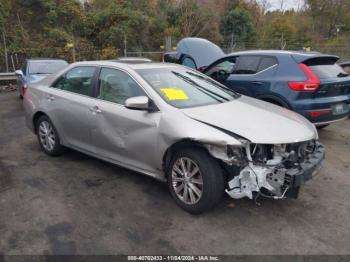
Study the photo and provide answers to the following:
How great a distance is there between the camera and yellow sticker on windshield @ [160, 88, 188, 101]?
4273 millimetres

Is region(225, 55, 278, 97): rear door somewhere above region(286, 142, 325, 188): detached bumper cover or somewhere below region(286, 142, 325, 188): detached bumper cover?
above

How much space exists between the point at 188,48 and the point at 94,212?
24.6 ft

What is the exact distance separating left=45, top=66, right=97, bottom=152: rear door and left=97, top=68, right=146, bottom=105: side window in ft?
0.60

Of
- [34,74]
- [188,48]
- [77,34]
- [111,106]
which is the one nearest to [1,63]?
[77,34]

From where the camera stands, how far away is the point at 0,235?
3.48 metres

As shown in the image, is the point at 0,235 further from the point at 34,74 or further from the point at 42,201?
the point at 34,74

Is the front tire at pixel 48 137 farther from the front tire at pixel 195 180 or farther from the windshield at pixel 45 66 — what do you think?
the windshield at pixel 45 66

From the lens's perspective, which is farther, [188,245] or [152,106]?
[152,106]

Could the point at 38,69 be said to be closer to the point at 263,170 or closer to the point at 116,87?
the point at 116,87

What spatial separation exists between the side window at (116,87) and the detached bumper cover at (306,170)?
187cm

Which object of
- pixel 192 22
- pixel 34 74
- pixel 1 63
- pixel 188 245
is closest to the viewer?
pixel 188 245

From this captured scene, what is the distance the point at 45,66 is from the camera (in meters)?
10.8

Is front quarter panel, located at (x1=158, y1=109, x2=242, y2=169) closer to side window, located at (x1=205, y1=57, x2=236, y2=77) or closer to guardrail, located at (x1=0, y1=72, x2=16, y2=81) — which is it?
side window, located at (x1=205, y1=57, x2=236, y2=77)

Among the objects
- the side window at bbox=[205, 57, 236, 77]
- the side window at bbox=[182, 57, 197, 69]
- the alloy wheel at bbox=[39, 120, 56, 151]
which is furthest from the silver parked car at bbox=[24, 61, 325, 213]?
the side window at bbox=[182, 57, 197, 69]
